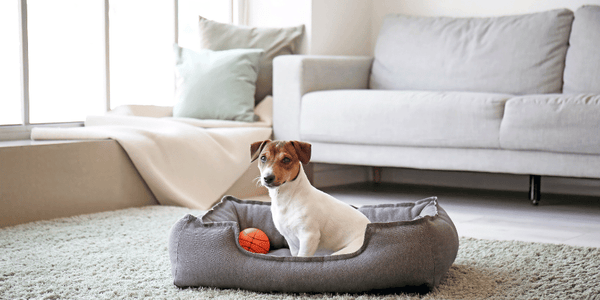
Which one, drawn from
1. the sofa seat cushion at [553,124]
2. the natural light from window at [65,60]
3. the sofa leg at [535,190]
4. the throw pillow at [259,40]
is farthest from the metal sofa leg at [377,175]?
the natural light from window at [65,60]

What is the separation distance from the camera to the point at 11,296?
1.46 metres

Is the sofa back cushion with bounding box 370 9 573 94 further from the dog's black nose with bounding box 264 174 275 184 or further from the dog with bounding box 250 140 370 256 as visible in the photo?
the dog's black nose with bounding box 264 174 275 184

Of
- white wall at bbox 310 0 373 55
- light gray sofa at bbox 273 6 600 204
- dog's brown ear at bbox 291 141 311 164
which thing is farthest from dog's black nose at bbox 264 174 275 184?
white wall at bbox 310 0 373 55

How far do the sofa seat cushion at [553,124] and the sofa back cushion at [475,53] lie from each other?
615 mm

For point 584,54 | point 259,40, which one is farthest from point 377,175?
point 584,54

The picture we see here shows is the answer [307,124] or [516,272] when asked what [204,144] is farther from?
[516,272]

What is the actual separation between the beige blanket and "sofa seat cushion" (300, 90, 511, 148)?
1.25 ft

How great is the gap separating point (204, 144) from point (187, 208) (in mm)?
362

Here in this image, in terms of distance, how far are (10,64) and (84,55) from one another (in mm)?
442

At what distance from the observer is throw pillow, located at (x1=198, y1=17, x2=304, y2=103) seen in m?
3.67

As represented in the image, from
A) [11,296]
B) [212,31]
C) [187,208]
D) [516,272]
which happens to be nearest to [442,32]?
[212,31]

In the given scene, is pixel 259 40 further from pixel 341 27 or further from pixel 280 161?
pixel 280 161

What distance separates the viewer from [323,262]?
1459 mm

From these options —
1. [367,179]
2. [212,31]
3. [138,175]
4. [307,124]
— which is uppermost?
[212,31]
